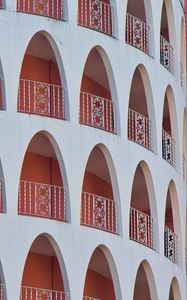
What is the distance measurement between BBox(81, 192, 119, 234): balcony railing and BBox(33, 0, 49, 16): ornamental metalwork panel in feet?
17.0

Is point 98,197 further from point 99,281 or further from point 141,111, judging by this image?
point 141,111

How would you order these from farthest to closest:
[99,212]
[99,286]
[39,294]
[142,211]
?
[142,211], [99,286], [99,212], [39,294]

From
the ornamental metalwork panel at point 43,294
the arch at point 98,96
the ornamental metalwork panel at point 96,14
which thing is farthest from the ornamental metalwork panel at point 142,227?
the ornamental metalwork panel at point 96,14

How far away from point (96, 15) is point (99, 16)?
10 centimetres

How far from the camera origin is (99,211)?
4844 centimetres

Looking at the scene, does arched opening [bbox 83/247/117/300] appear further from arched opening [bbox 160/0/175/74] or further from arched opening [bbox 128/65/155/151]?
arched opening [bbox 160/0/175/74]

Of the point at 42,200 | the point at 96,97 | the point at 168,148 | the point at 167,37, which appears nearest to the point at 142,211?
the point at 168,148

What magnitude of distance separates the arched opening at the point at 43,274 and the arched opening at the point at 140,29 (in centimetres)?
688

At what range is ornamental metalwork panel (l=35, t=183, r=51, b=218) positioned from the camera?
152 ft

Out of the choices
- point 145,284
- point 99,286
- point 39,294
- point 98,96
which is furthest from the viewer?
point 145,284

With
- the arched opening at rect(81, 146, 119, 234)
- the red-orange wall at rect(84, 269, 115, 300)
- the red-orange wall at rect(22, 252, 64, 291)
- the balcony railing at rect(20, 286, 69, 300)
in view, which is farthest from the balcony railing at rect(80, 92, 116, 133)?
the balcony railing at rect(20, 286, 69, 300)

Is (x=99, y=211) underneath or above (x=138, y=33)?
underneath

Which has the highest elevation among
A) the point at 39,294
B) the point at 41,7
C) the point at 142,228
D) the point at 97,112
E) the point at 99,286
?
the point at 41,7

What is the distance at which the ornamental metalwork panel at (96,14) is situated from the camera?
4912 centimetres
